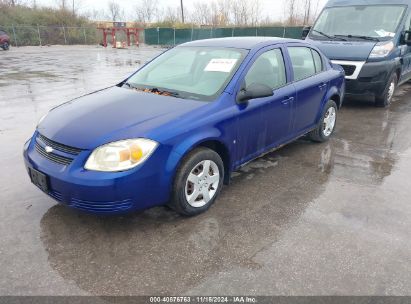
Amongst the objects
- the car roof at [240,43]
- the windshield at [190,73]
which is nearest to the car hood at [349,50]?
the car roof at [240,43]

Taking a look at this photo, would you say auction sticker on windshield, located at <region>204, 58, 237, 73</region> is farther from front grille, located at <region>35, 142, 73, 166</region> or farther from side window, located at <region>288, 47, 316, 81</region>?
front grille, located at <region>35, 142, 73, 166</region>

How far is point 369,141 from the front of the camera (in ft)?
18.8

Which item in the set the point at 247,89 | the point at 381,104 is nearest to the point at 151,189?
the point at 247,89

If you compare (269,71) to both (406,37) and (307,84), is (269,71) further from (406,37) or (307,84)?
(406,37)

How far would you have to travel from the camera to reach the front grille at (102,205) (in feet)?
9.38

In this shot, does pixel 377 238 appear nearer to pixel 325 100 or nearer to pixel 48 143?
pixel 325 100

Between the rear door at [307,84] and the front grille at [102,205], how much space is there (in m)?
2.59

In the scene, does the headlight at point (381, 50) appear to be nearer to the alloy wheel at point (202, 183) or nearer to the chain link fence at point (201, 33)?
the alloy wheel at point (202, 183)

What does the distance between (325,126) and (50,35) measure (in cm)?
3747

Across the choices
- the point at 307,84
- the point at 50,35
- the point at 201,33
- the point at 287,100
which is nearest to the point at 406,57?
the point at 307,84

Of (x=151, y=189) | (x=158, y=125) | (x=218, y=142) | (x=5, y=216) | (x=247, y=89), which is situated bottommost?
(x=5, y=216)

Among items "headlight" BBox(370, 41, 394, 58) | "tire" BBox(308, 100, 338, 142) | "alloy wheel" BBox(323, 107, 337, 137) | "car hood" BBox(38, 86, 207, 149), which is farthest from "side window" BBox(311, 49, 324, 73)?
"headlight" BBox(370, 41, 394, 58)

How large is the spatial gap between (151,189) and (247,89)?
145 cm

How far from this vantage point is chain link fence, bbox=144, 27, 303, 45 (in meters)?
31.9
